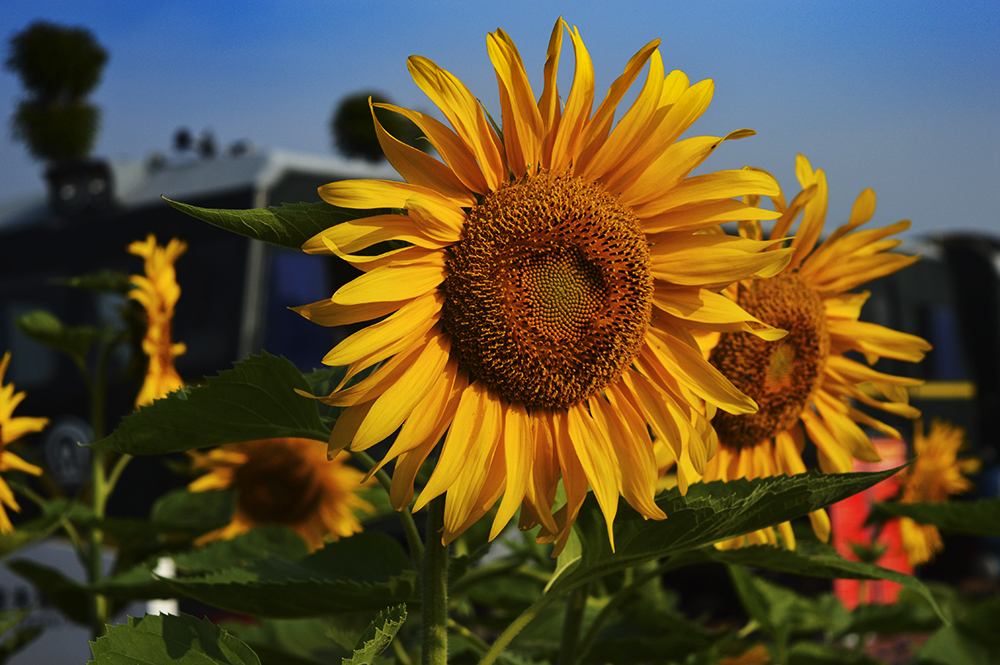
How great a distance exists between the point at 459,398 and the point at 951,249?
12.9 m

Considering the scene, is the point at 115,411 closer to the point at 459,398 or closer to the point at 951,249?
the point at 459,398

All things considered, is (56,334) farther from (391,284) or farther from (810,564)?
(810,564)

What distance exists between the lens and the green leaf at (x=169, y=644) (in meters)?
0.74

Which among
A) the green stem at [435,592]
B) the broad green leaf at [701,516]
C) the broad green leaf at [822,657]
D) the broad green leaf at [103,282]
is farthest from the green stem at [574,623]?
the broad green leaf at [103,282]

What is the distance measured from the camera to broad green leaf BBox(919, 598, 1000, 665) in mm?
1398

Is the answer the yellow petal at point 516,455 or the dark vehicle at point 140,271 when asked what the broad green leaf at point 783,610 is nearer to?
the yellow petal at point 516,455

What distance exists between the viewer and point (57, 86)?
36.9 feet

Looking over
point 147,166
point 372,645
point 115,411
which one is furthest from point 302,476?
point 147,166

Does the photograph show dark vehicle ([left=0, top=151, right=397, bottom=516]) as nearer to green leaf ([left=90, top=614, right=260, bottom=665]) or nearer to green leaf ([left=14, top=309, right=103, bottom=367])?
green leaf ([left=14, top=309, right=103, bottom=367])

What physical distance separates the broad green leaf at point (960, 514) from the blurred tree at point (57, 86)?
1171 centimetres

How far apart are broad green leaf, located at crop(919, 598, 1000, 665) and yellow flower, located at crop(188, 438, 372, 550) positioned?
1349 mm

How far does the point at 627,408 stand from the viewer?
2.68ft

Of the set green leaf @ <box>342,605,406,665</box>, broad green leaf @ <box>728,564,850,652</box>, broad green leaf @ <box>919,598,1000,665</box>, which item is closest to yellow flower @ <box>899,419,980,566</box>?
broad green leaf @ <box>728,564,850,652</box>

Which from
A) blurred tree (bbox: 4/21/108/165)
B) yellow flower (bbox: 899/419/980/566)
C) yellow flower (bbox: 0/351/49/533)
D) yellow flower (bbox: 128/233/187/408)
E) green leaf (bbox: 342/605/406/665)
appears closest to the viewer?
green leaf (bbox: 342/605/406/665)
